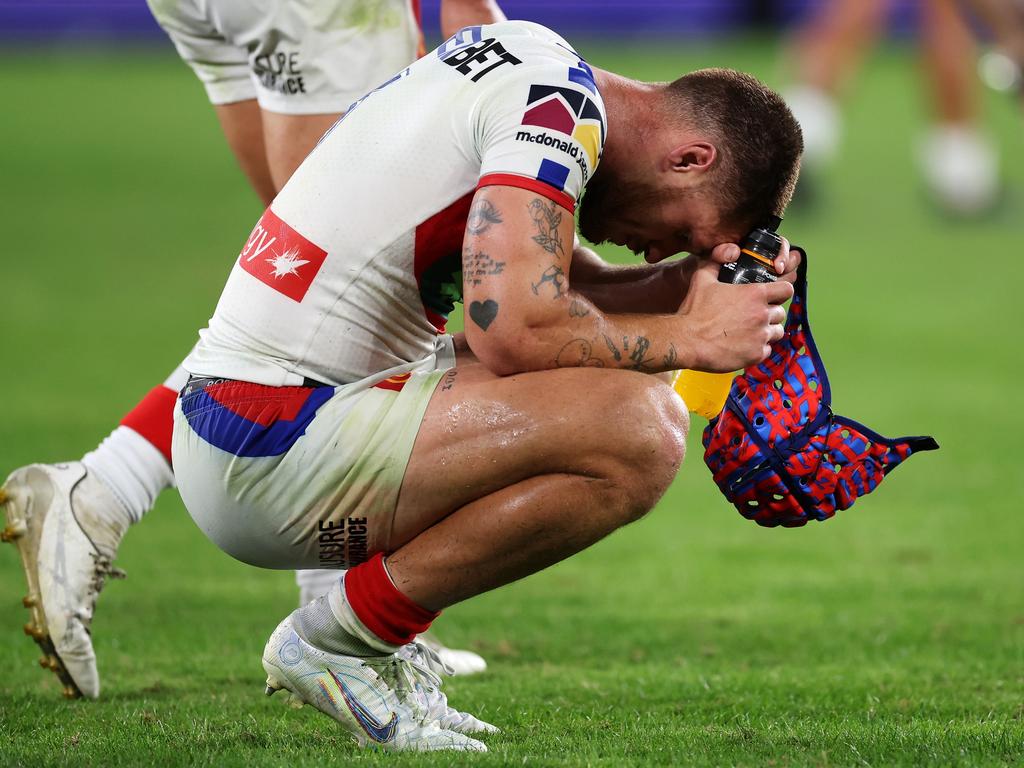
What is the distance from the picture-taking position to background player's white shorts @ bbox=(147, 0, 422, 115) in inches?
168

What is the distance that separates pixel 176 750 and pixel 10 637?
1.46 meters

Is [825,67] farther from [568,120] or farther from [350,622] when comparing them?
[350,622]

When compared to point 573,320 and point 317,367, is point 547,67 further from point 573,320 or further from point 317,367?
point 317,367

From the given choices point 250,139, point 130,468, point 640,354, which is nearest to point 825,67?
point 250,139

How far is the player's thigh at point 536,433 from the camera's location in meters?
3.11

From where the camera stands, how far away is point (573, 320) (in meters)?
3.10

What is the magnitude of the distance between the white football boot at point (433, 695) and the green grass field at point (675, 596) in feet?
0.29

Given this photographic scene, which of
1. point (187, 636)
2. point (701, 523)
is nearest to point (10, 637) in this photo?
point (187, 636)

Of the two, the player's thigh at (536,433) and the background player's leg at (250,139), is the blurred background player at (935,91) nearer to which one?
the background player's leg at (250,139)

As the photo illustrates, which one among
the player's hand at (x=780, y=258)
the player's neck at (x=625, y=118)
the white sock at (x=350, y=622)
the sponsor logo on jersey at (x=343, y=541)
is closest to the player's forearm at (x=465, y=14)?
the player's neck at (x=625, y=118)

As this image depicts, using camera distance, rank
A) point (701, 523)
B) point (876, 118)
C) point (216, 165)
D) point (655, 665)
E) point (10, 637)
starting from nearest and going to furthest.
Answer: point (655, 665), point (10, 637), point (701, 523), point (216, 165), point (876, 118)

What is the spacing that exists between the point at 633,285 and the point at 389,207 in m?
0.72

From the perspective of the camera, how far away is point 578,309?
10.2 feet

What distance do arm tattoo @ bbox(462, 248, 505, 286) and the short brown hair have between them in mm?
567
